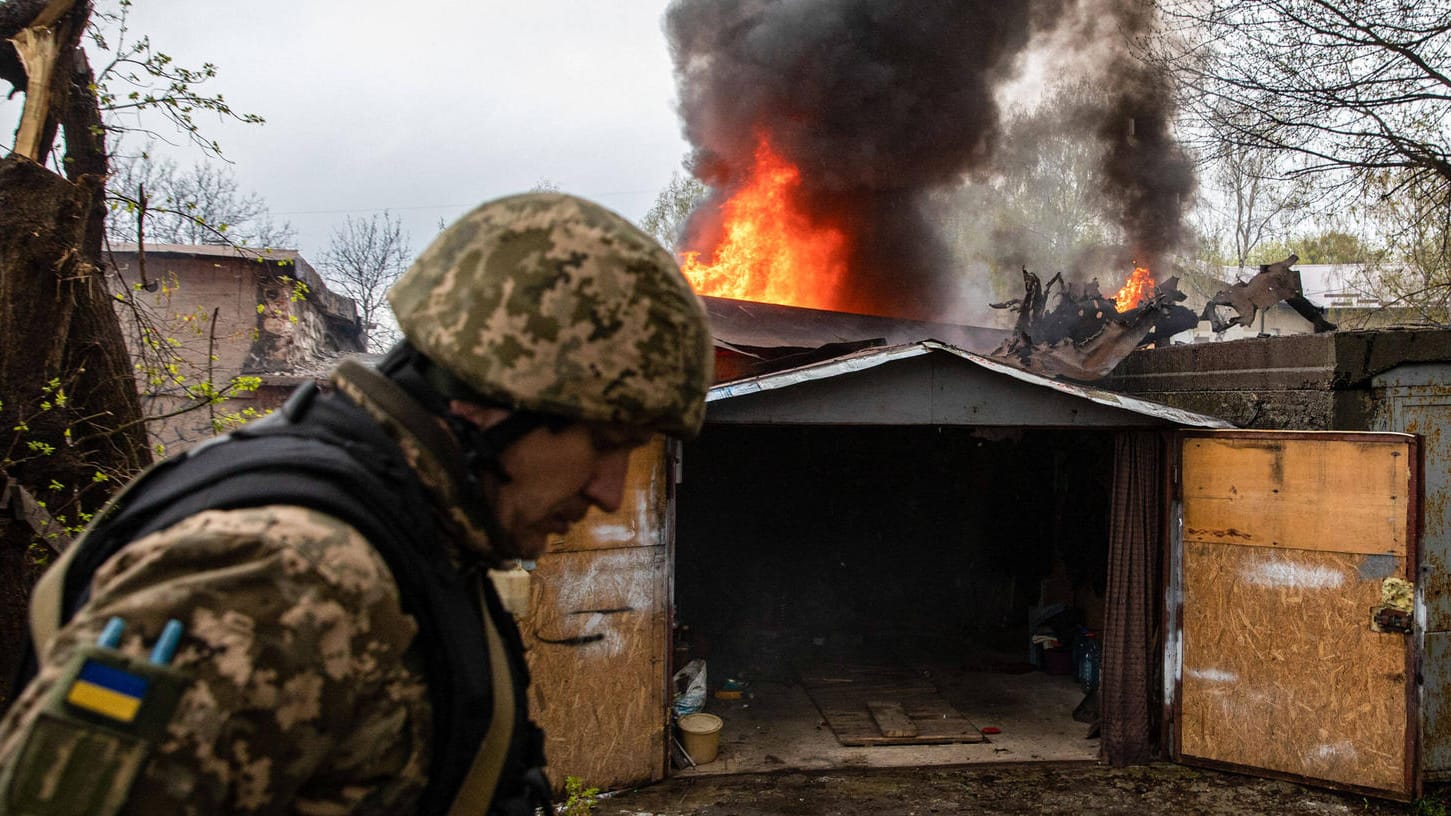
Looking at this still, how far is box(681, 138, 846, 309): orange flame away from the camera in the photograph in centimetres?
1433

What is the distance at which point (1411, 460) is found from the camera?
6.02 meters

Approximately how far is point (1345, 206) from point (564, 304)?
37.0 ft

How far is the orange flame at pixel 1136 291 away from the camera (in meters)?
11.0

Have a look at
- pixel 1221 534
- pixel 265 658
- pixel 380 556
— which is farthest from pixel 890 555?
pixel 265 658

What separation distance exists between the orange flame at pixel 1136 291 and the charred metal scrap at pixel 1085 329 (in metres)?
0.86

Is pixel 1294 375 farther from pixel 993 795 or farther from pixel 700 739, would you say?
pixel 700 739

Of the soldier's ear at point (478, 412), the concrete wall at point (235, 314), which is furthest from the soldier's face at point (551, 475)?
the concrete wall at point (235, 314)

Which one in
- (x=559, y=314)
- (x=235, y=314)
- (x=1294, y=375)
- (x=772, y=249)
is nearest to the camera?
(x=559, y=314)

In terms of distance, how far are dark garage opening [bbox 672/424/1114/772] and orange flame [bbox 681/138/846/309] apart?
3.44m

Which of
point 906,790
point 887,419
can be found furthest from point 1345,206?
point 906,790

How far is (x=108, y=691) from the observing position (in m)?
0.86

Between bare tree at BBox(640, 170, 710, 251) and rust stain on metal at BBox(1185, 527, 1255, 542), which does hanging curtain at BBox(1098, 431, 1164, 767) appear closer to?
rust stain on metal at BBox(1185, 527, 1255, 542)

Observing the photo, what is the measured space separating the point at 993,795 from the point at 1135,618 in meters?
1.99

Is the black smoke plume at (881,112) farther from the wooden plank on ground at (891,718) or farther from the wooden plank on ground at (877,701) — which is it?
the wooden plank on ground at (891,718)
